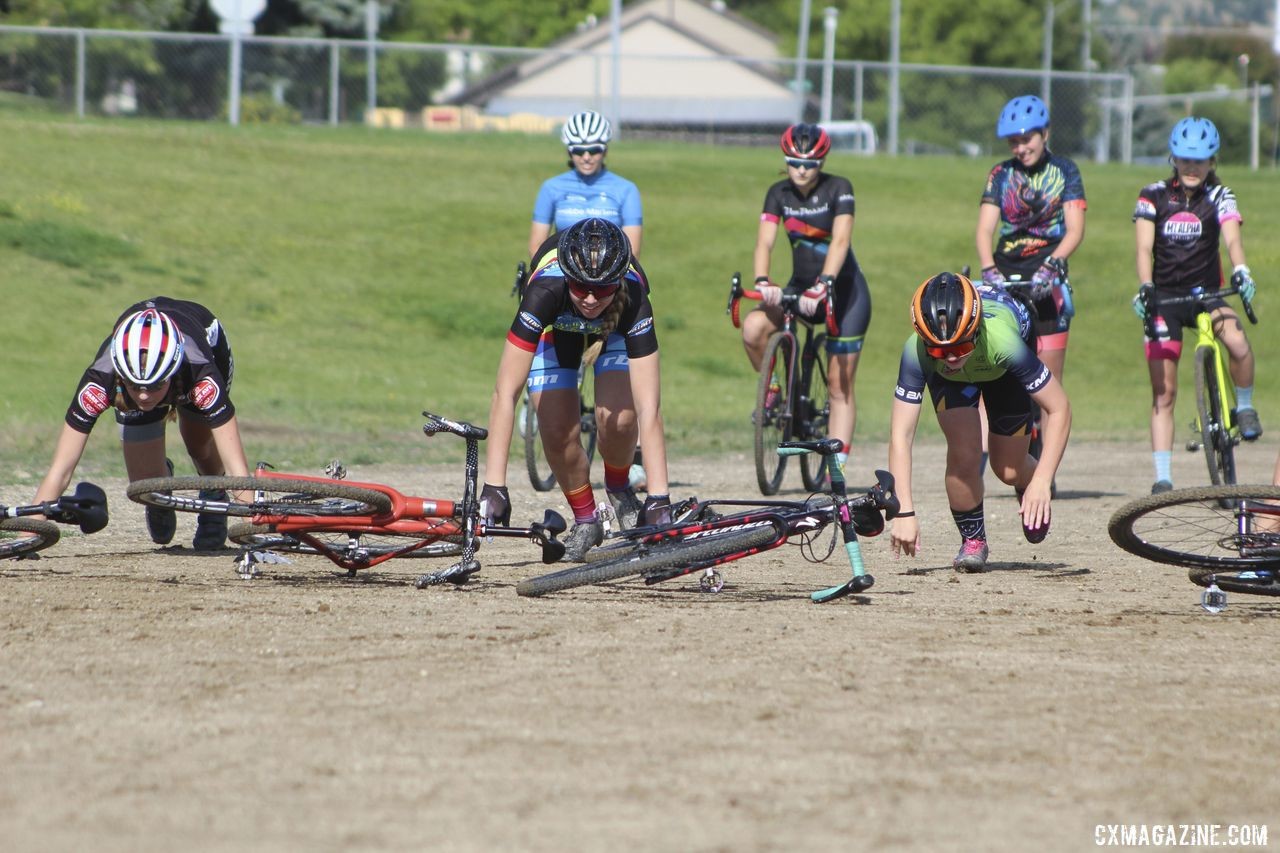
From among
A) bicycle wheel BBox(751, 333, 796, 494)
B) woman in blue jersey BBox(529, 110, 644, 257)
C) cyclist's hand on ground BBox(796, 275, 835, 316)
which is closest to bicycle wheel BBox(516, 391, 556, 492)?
woman in blue jersey BBox(529, 110, 644, 257)

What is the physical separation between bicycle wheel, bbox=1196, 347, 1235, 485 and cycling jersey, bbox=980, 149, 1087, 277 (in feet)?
3.89

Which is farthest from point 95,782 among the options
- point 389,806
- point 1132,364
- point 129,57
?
point 129,57

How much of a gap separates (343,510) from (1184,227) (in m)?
6.20

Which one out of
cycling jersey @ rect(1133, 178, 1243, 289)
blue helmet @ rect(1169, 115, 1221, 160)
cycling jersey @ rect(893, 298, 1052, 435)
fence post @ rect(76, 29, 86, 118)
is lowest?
cycling jersey @ rect(893, 298, 1052, 435)

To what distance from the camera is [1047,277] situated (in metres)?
10.4

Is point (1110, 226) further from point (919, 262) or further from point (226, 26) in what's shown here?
point (226, 26)

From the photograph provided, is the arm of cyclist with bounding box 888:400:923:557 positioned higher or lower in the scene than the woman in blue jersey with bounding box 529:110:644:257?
lower

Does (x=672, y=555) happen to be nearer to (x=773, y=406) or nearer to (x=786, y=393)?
(x=773, y=406)

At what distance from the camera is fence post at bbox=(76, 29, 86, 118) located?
30.9 metres

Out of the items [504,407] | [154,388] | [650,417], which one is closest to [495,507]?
[504,407]

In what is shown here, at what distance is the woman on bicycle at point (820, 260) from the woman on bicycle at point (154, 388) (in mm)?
4181

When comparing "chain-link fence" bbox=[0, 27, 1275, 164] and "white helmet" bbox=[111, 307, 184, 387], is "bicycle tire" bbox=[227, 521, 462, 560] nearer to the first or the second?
"white helmet" bbox=[111, 307, 184, 387]

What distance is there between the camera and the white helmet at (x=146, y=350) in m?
7.18

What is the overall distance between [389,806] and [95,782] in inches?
31.8
